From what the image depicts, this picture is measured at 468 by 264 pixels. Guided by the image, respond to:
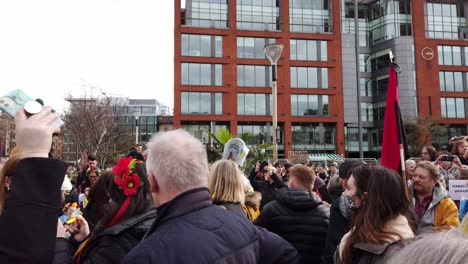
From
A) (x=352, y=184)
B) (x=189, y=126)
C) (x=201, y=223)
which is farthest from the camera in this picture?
(x=189, y=126)

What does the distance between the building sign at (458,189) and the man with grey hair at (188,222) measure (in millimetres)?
4598

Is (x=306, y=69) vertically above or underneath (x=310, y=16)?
underneath

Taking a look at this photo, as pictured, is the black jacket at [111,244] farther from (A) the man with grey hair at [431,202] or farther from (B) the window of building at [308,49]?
(B) the window of building at [308,49]

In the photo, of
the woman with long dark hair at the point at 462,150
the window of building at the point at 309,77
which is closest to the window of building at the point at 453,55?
the window of building at the point at 309,77

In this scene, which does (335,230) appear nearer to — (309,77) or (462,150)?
(462,150)

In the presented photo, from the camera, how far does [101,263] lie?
2365 millimetres

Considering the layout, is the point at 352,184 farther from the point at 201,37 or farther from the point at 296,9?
the point at 296,9

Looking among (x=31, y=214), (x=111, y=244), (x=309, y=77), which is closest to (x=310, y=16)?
(x=309, y=77)

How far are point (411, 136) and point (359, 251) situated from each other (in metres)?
57.1

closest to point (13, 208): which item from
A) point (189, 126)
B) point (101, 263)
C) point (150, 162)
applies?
point (150, 162)

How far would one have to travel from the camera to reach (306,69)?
57.1 metres

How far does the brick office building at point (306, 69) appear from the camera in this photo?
179ft

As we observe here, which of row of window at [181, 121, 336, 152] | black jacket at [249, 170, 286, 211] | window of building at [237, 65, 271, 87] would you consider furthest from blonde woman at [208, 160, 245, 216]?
window of building at [237, 65, 271, 87]

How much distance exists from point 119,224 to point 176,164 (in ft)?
2.62
